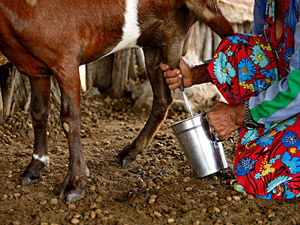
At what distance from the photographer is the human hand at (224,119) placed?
221cm

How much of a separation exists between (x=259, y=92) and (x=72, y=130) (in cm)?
117

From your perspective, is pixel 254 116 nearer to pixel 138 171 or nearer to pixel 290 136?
pixel 290 136

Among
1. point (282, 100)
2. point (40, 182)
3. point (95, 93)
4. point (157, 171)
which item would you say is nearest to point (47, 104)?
point (40, 182)

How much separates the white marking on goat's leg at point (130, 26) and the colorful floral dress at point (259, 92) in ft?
1.74

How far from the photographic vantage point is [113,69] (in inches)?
175

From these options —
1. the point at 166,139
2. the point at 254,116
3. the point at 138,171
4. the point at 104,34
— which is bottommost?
the point at 166,139

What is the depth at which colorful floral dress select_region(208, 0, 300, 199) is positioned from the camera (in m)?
2.23

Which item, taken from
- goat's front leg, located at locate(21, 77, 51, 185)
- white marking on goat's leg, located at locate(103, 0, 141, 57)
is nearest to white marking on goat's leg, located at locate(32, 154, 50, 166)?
goat's front leg, located at locate(21, 77, 51, 185)

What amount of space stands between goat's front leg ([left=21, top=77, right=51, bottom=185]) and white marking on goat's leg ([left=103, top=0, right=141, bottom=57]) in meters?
0.55

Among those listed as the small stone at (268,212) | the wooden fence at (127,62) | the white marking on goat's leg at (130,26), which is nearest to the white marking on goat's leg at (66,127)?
the white marking on goat's leg at (130,26)

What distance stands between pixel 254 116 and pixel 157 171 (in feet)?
2.93

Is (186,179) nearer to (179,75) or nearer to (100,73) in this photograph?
(179,75)

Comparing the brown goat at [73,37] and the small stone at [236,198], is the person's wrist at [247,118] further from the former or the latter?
the brown goat at [73,37]

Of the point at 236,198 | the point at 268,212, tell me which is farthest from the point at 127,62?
the point at 268,212
